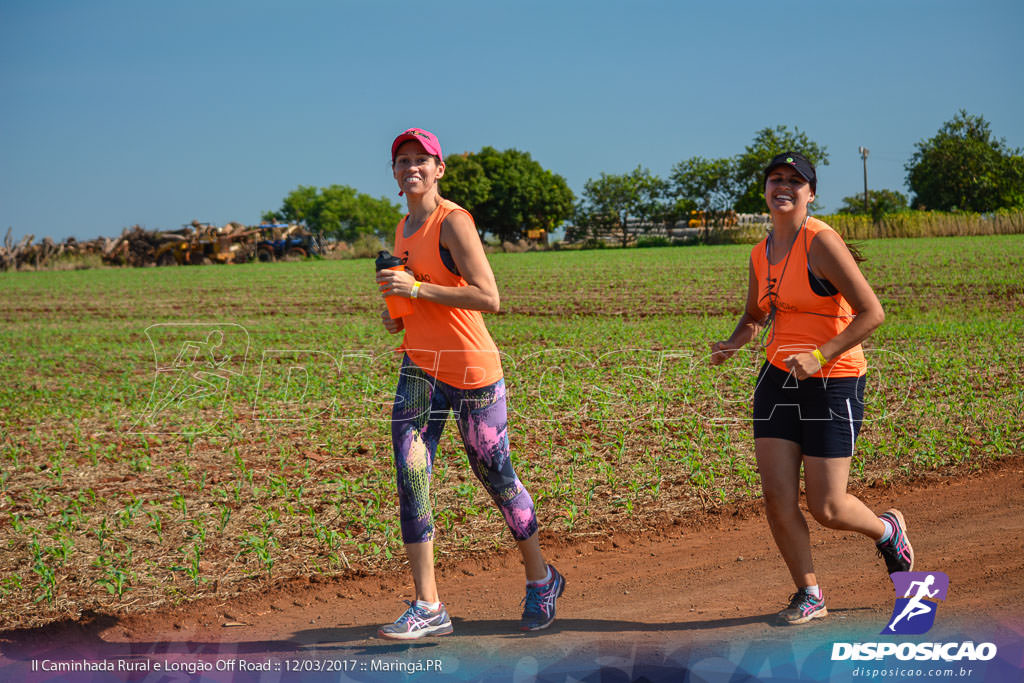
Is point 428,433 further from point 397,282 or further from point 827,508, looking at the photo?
point 827,508

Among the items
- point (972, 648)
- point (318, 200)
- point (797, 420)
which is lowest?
point (972, 648)

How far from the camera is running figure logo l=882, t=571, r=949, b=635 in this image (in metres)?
3.62

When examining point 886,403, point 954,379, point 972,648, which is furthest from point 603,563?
point 954,379

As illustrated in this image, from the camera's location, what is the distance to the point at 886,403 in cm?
775

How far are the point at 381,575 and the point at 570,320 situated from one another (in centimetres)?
1190

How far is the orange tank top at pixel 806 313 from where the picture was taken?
350 centimetres

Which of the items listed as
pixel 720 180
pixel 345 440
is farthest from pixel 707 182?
pixel 345 440

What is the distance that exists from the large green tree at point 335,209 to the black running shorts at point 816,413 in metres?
128

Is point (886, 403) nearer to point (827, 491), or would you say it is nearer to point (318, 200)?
point (827, 491)

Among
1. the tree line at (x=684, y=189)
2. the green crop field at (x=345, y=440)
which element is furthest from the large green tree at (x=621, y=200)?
the green crop field at (x=345, y=440)

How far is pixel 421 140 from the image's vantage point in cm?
354

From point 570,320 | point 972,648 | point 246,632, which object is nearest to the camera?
point 972,648

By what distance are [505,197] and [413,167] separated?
268 ft

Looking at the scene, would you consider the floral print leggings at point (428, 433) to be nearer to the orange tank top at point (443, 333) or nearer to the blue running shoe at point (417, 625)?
the orange tank top at point (443, 333)
